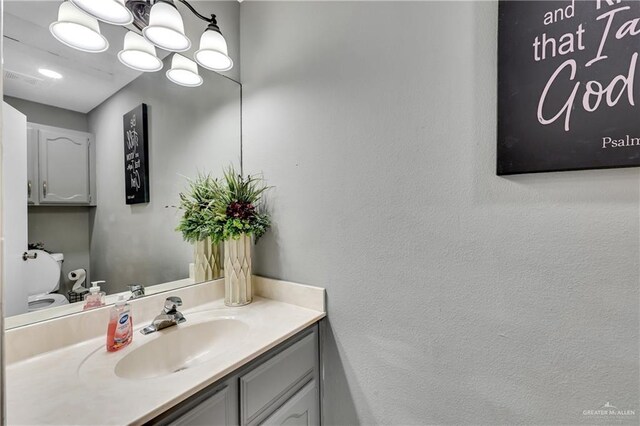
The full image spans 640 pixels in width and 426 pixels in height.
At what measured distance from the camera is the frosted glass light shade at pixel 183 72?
50.1 inches

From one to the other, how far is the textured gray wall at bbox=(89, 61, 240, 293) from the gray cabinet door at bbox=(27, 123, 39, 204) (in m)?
0.17

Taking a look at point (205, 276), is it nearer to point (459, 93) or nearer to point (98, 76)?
point (98, 76)

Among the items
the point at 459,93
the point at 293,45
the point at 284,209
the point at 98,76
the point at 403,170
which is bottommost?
the point at 284,209

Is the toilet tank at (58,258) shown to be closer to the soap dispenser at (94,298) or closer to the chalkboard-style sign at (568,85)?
the soap dispenser at (94,298)

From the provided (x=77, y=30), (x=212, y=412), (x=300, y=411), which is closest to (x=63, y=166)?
(x=77, y=30)

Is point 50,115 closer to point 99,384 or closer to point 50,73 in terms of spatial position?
point 50,73

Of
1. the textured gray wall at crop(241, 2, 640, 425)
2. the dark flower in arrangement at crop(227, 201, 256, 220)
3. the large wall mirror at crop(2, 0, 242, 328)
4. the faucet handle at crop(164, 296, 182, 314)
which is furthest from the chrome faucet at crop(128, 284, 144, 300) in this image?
the textured gray wall at crop(241, 2, 640, 425)

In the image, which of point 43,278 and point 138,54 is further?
point 138,54

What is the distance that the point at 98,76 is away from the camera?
106 centimetres

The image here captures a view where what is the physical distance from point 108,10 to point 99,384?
1.16 meters

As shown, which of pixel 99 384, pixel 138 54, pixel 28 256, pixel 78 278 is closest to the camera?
pixel 99 384

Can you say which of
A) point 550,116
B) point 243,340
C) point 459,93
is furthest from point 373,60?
point 243,340

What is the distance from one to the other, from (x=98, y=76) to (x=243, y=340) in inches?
43.6

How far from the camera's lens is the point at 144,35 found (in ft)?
3.55
